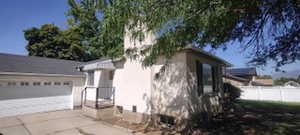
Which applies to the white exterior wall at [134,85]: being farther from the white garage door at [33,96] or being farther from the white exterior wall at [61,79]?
the white garage door at [33,96]

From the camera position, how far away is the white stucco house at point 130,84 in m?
6.54

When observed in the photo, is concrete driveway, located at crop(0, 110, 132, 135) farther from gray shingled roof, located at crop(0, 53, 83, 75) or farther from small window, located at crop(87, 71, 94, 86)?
gray shingled roof, located at crop(0, 53, 83, 75)

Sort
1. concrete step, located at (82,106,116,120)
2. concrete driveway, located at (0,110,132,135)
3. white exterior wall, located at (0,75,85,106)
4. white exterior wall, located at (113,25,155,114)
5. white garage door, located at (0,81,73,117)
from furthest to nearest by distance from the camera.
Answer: white exterior wall, located at (0,75,85,106) < white garage door, located at (0,81,73,117) < concrete step, located at (82,106,116,120) < white exterior wall, located at (113,25,155,114) < concrete driveway, located at (0,110,132,135)

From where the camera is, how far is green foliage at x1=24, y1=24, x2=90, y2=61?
20.6 m

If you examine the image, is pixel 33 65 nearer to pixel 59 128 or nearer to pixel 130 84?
pixel 59 128

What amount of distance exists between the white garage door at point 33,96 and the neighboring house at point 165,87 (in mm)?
3150

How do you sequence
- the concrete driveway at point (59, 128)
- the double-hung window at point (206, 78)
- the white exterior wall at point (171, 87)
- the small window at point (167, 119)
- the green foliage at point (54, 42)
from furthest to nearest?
the green foliage at point (54, 42) → the double-hung window at point (206, 78) → the small window at point (167, 119) → the white exterior wall at point (171, 87) → the concrete driveway at point (59, 128)

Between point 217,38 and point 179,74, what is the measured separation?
251cm

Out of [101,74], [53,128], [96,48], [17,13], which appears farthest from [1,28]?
[53,128]

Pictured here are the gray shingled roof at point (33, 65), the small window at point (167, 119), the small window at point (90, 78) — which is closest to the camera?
the small window at point (167, 119)

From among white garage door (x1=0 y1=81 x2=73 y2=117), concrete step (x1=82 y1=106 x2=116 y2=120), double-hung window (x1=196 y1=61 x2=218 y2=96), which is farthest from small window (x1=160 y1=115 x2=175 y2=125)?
white garage door (x1=0 y1=81 x2=73 y2=117)

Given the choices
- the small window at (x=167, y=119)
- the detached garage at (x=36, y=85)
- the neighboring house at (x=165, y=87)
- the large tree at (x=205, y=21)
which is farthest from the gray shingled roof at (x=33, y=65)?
the large tree at (x=205, y=21)

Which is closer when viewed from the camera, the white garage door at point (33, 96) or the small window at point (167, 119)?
the small window at point (167, 119)

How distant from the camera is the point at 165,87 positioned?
6941mm
